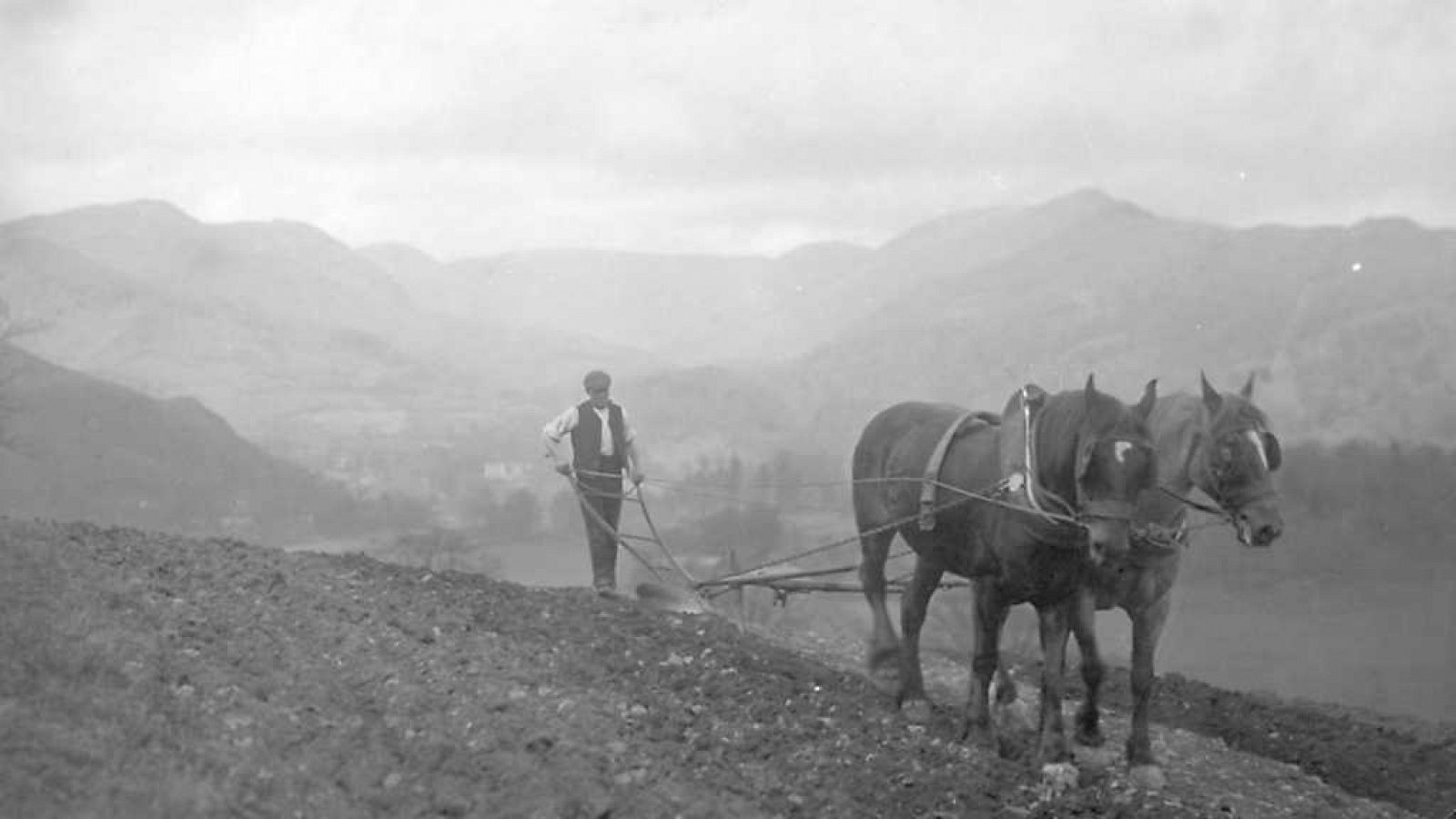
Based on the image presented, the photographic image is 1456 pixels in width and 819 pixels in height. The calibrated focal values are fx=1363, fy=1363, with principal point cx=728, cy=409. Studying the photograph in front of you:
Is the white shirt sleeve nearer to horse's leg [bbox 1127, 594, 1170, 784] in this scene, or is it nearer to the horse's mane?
the horse's mane

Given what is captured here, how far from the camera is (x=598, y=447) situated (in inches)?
545

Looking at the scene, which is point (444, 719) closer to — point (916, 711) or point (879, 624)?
point (916, 711)

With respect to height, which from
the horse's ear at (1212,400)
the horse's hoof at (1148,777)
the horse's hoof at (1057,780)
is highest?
the horse's ear at (1212,400)

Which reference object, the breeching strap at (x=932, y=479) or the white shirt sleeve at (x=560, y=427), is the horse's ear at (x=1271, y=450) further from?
the white shirt sleeve at (x=560, y=427)

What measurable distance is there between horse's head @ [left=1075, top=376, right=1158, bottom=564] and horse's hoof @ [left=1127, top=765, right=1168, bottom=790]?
5.80ft

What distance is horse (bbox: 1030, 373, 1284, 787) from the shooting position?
9109mm

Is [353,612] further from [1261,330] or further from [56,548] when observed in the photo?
[1261,330]

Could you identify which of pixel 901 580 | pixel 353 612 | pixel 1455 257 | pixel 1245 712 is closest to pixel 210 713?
pixel 353 612

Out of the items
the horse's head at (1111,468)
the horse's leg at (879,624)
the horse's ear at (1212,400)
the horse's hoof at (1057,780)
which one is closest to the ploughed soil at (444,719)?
the horse's hoof at (1057,780)

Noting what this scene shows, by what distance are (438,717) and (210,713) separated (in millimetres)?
1220

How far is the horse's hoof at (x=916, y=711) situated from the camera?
404 inches

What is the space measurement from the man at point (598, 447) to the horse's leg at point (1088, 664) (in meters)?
5.31

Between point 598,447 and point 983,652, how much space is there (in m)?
5.45

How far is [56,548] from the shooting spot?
9109 mm
